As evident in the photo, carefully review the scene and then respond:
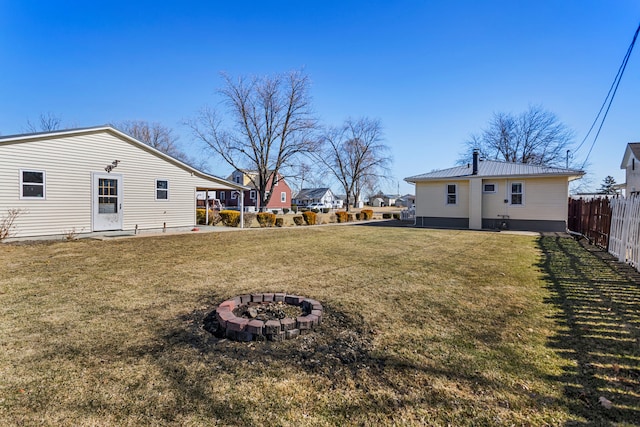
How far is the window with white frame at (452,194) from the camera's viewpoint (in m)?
17.8

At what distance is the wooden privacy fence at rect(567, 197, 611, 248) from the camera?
380 inches

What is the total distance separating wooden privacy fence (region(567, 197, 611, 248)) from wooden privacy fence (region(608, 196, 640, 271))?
0.89 m

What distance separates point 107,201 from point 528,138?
122 ft

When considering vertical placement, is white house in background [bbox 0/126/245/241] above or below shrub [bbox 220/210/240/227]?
above

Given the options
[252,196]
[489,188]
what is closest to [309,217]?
[489,188]

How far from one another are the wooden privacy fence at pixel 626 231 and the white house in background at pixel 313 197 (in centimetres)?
6017

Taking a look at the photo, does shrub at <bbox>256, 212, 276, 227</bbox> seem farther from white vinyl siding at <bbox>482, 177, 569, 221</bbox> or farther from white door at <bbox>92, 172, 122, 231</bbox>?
white vinyl siding at <bbox>482, 177, 569, 221</bbox>

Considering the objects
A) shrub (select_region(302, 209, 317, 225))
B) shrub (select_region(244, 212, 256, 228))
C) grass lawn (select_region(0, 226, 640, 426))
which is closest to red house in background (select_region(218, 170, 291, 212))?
shrub (select_region(302, 209, 317, 225))

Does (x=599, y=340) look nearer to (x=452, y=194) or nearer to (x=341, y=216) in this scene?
(x=452, y=194)

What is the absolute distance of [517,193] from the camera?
53.0 feet

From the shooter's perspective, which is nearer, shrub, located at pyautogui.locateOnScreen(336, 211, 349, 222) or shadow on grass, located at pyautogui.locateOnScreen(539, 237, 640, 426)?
shadow on grass, located at pyautogui.locateOnScreen(539, 237, 640, 426)

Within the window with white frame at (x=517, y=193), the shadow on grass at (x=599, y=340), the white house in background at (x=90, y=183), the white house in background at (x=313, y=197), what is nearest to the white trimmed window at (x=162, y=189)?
the white house in background at (x=90, y=183)

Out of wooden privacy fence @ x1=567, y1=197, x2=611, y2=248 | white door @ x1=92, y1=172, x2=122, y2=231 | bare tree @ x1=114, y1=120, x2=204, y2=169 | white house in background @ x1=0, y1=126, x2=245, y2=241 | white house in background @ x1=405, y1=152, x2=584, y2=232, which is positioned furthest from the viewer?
bare tree @ x1=114, y1=120, x2=204, y2=169

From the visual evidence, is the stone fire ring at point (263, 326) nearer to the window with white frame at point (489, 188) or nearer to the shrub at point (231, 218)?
the shrub at point (231, 218)
